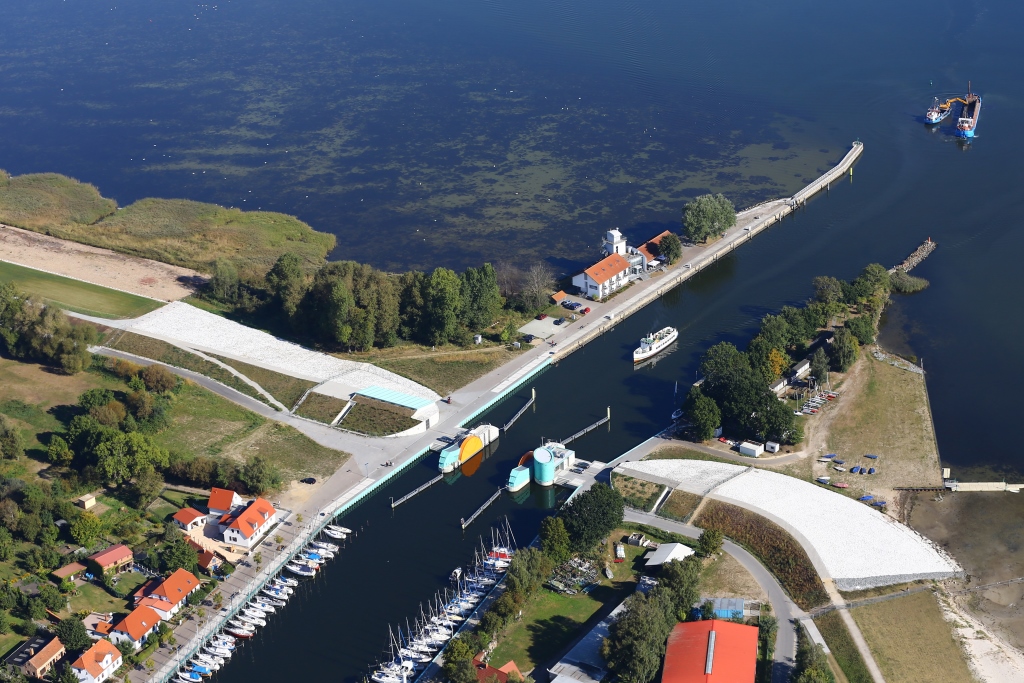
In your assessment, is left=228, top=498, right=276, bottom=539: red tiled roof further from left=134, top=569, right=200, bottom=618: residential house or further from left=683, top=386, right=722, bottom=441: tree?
left=683, top=386, right=722, bottom=441: tree

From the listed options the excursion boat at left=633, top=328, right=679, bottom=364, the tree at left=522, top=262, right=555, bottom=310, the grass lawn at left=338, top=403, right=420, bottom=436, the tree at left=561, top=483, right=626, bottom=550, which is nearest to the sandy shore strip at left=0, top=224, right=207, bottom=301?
the grass lawn at left=338, top=403, right=420, bottom=436

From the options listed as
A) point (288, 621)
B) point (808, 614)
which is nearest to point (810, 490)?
point (808, 614)

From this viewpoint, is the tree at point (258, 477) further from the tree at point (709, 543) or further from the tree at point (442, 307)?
the tree at point (709, 543)

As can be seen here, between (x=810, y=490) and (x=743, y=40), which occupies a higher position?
(x=743, y=40)

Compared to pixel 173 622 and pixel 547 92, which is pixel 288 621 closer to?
pixel 173 622

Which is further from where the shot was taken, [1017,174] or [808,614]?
[1017,174]
